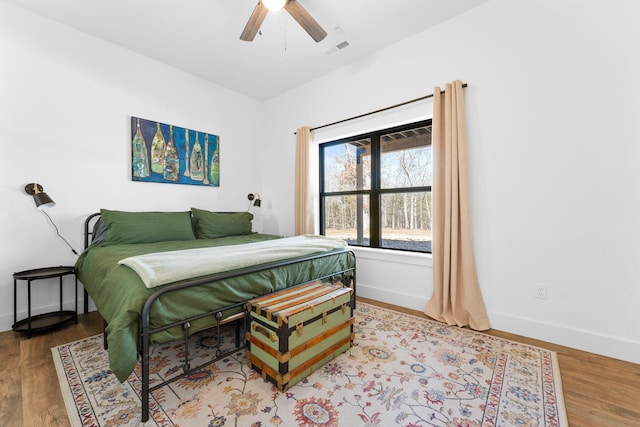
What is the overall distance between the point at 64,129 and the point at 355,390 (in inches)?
134

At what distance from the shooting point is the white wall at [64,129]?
7.77 feet

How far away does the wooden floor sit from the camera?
52.2 inches

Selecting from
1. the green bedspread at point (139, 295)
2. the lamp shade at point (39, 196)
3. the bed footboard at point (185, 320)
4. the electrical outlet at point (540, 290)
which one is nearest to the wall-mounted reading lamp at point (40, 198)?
the lamp shade at point (39, 196)

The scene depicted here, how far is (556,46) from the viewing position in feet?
6.75

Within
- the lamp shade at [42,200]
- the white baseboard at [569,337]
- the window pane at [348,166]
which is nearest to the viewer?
the white baseboard at [569,337]

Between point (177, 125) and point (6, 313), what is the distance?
2411 millimetres

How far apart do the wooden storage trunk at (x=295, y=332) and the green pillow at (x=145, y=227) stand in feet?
5.47

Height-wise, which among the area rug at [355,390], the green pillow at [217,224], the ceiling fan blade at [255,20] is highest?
the ceiling fan blade at [255,20]

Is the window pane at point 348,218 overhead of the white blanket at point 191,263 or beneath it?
overhead

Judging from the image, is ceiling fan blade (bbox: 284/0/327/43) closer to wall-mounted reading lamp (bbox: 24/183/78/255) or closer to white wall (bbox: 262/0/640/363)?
white wall (bbox: 262/0/640/363)

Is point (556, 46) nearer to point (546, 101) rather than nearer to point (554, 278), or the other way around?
point (546, 101)

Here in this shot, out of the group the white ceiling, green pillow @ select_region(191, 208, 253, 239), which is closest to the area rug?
green pillow @ select_region(191, 208, 253, 239)

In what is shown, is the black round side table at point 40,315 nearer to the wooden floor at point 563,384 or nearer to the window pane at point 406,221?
the wooden floor at point 563,384

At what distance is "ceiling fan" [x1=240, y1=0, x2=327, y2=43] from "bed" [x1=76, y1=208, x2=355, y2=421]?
1745mm
